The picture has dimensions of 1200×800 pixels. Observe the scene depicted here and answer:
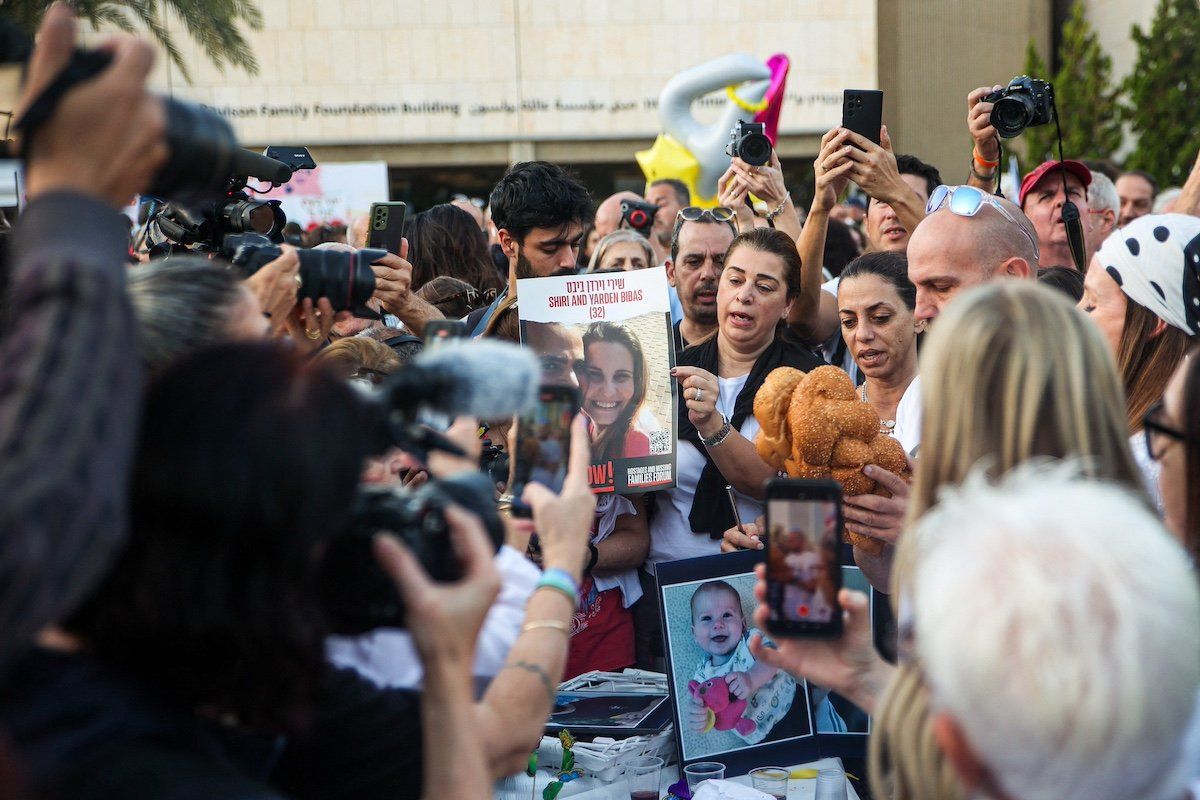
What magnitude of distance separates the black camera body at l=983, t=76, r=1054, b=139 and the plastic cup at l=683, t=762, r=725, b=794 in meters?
2.43

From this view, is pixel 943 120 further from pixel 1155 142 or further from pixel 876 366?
pixel 876 366

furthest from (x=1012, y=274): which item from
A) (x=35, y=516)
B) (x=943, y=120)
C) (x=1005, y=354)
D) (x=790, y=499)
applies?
(x=943, y=120)

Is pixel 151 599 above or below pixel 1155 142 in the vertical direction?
below

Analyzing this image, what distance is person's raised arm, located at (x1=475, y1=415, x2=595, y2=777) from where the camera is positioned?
177cm

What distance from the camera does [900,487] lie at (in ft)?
9.12

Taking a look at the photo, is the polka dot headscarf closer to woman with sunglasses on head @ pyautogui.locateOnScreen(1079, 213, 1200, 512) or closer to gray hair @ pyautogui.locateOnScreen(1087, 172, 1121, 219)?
woman with sunglasses on head @ pyautogui.locateOnScreen(1079, 213, 1200, 512)

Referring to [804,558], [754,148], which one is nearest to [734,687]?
[804,558]

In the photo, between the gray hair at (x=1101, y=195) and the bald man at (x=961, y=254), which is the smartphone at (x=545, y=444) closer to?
the bald man at (x=961, y=254)

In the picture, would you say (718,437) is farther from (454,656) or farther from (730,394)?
(454,656)

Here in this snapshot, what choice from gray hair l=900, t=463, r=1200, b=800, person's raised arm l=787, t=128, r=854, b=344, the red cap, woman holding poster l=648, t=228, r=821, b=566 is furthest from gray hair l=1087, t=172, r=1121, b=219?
gray hair l=900, t=463, r=1200, b=800

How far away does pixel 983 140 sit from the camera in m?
4.17

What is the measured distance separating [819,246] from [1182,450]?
2518 millimetres

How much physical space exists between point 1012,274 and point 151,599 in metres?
2.60

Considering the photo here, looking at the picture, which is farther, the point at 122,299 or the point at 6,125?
the point at 6,125
